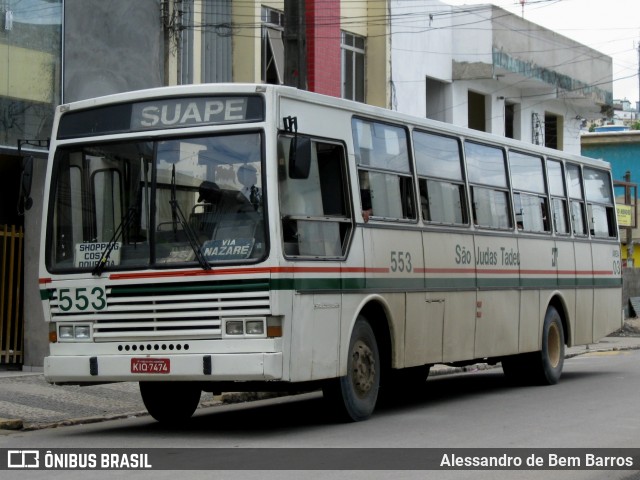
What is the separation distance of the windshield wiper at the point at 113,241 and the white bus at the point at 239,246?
0.02 meters

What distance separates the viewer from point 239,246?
10992 mm

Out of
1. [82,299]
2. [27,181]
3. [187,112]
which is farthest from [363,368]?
[27,181]

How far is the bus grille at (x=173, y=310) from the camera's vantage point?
1088 cm

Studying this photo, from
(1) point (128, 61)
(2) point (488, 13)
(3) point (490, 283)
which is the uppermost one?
(2) point (488, 13)

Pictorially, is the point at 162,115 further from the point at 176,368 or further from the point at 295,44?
the point at 295,44

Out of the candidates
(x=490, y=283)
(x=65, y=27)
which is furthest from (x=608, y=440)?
(x=65, y=27)

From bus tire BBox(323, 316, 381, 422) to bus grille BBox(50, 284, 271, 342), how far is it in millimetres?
1583

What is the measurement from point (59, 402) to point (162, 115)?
14.6 feet

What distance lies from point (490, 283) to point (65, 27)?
753 centimetres

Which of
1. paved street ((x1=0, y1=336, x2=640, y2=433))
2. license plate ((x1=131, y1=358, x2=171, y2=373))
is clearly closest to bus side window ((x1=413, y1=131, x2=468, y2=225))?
paved street ((x1=0, y1=336, x2=640, y2=433))

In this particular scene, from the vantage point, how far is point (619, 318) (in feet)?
66.3

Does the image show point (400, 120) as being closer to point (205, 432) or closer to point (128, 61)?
point (205, 432)

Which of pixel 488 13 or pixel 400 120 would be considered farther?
pixel 488 13
